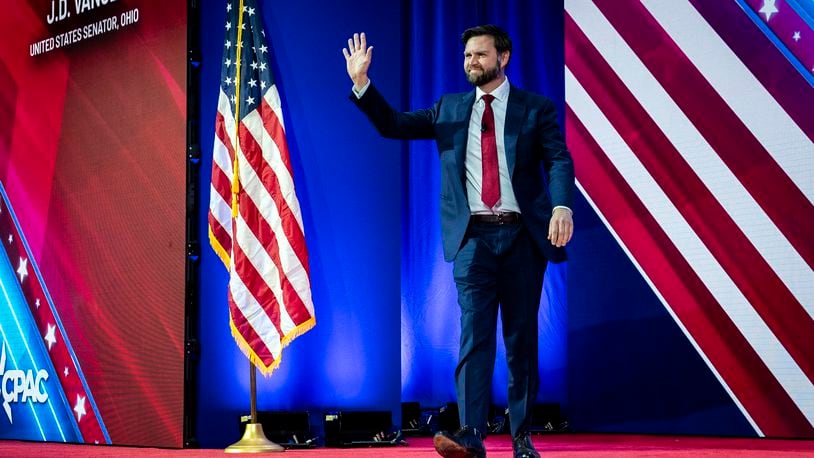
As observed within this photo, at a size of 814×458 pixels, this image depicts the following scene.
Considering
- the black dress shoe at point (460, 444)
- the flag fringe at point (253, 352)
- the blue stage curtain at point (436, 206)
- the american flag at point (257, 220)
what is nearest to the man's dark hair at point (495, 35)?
the black dress shoe at point (460, 444)

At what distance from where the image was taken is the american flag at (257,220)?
4.94 m

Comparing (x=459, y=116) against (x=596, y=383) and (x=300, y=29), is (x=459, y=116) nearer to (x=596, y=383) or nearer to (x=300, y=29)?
(x=300, y=29)

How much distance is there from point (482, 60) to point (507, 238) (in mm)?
656

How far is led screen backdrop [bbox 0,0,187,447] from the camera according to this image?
5199 millimetres

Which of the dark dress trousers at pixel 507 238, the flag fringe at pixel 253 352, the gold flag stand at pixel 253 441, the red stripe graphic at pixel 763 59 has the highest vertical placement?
the red stripe graphic at pixel 763 59

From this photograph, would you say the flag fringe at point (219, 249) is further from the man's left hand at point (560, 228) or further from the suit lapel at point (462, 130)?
the man's left hand at point (560, 228)

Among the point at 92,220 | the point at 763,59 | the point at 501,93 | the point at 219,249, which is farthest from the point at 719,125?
the point at 92,220

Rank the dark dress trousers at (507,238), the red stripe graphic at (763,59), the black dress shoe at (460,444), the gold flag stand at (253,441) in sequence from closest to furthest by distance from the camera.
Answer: the black dress shoe at (460,444), the dark dress trousers at (507,238), the gold flag stand at (253,441), the red stripe graphic at (763,59)

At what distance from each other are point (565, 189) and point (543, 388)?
150 inches

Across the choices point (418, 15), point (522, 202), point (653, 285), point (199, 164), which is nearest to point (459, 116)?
point (522, 202)

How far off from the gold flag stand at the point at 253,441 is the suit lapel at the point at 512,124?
181 centimetres

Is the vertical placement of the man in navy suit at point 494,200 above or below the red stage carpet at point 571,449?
above

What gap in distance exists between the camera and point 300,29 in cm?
546

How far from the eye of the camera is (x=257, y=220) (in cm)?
501
